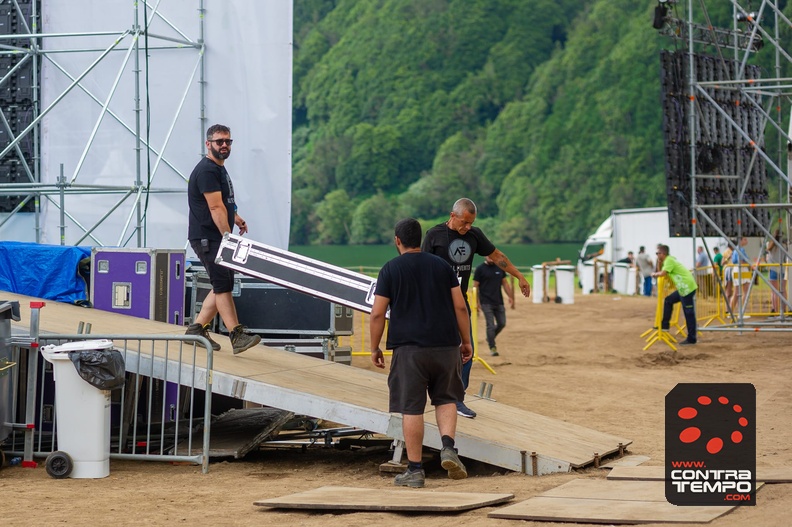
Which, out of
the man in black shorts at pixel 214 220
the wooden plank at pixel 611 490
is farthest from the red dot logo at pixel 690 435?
the man in black shorts at pixel 214 220

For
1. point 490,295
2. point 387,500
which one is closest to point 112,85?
point 490,295

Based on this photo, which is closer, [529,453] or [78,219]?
[529,453]

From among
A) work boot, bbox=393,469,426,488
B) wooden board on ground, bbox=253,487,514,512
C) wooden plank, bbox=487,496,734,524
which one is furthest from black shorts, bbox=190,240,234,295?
wooden plank, bbox=487,496,734,524

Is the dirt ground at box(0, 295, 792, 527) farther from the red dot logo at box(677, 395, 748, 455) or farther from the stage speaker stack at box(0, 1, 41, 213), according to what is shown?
the stage speaker stack at box(0, 1, 41, 213)

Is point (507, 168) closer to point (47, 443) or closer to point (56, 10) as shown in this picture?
point (56, 10)

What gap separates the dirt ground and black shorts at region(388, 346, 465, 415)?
0.60m

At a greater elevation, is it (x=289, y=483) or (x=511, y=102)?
(x=511, y=102)

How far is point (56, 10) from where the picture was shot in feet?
53.9

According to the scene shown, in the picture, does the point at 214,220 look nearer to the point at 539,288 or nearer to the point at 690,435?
the point at 690,435

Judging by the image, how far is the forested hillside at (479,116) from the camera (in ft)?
259

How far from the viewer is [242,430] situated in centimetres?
991

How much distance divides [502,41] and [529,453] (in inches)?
3591

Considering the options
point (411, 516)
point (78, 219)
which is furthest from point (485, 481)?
point (78, 219)

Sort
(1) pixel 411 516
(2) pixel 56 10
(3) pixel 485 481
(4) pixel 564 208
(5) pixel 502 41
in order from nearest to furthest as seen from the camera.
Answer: (1) pixel 411 516, (3) pixel 485 481, (2) pixel 56 10, (4) pixel 564 208, (5) pixel 502 41
